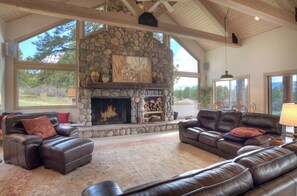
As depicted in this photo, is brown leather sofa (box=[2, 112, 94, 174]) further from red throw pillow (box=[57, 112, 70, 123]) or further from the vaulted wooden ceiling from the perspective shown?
red throw pillow (box=[57, 112, 70, 123])

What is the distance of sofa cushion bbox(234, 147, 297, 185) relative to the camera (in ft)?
3.96

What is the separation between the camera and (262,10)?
4141 millimetres

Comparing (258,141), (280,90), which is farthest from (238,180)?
(280,90)

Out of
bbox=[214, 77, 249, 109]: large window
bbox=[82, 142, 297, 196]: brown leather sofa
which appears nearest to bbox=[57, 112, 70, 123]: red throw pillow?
bbox=[82, 142, 297, 196]: brown leather sofa

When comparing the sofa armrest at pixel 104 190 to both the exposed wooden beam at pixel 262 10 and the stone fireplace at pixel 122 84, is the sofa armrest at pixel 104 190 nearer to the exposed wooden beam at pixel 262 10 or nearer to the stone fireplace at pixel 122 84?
the exposed wooden beam at pixel 262 10

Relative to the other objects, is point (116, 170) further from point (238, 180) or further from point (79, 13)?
point (79, 13)

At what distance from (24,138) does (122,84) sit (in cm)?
363

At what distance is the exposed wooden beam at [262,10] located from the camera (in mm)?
3785

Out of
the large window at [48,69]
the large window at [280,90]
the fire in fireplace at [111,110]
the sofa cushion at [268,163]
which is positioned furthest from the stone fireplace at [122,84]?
the sofa cushion at [268,163]

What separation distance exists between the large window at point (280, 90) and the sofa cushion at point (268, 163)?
17.3 feet

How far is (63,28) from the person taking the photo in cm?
628

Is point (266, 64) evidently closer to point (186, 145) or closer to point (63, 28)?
point (186, 145)

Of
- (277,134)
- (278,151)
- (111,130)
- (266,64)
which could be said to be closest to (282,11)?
(266,64)

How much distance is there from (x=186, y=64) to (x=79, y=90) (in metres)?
4.70
